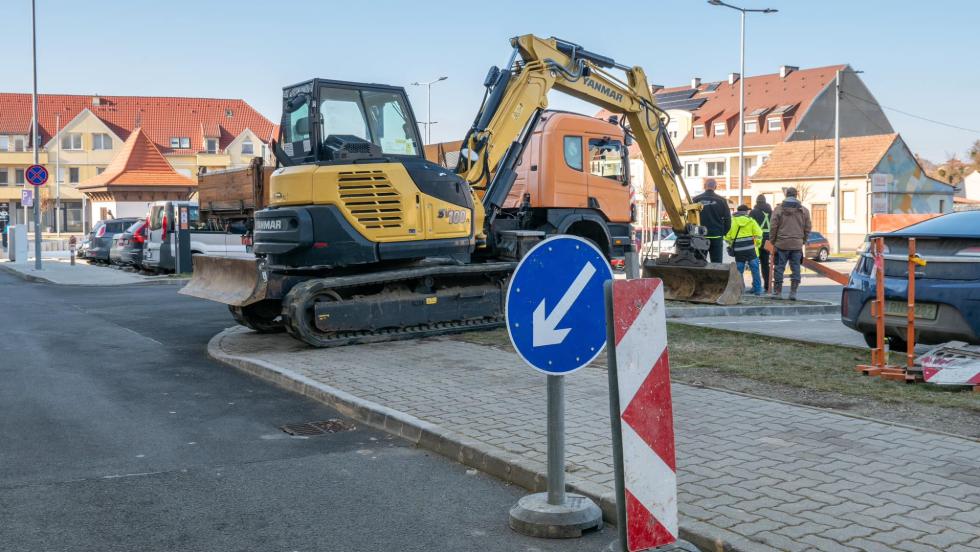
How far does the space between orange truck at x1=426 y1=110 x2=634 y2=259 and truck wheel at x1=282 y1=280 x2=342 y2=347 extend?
17.6ft

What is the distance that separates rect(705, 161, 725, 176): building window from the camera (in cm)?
7738

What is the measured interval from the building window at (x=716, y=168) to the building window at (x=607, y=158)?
62.7 m

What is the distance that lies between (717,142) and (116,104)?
54.5m

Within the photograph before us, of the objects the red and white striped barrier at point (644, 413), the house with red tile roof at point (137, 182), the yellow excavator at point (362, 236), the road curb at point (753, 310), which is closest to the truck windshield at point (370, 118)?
the yellow excavator at point (362, 236)

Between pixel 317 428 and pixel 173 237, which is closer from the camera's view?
pixel 317 428

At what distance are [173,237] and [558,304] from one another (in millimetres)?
23470

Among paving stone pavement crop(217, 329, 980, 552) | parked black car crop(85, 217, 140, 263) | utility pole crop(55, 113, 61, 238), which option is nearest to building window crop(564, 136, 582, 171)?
paving stone pavement crop(217, 329, 980, 552)

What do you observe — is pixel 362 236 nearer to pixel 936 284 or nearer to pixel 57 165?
pixel 936 284

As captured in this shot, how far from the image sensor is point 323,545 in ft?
15.8

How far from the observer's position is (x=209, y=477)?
19.8 ft

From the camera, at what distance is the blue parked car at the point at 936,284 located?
27.5 feet

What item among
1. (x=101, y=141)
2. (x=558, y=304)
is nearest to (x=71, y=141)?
(x=101, y=141)

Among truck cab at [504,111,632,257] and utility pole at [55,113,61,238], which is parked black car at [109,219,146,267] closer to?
truck cab at [504,111,632,257]

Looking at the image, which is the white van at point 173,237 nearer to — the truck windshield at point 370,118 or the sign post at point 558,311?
the truck windshield at point 370,118
